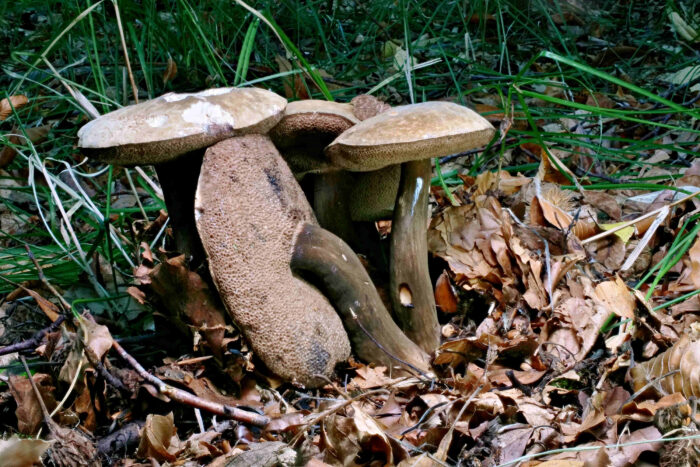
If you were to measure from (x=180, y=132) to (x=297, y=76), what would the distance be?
2096mm

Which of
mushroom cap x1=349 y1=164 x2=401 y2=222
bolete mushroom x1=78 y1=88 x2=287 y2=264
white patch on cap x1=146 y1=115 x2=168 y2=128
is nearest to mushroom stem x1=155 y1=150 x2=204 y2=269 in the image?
bolete mushroom x1=78 y1=88 x2=287 y2=264

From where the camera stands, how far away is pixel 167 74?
3715 millimetres

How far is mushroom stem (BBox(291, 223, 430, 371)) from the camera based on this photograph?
2020mm

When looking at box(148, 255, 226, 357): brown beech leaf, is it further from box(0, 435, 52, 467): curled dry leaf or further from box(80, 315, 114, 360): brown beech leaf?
box(0, 435, 52, 467): curled dry leaf

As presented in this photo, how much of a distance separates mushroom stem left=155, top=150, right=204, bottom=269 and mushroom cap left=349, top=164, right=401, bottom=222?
609 mm

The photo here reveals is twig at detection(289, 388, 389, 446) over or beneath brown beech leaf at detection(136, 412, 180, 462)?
over

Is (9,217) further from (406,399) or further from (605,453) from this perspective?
(605,453)

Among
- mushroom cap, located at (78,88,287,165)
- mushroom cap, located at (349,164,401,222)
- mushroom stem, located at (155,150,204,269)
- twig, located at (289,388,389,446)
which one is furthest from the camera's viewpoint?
mushroom cap, located at (349,164,401,222)

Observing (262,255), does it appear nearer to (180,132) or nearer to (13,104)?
(180,132)

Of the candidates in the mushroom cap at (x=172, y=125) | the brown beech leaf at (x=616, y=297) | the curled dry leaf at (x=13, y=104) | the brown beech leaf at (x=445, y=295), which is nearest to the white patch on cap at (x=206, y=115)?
the mushroom cap at (x=172, y=125)

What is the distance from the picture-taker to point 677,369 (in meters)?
1.71

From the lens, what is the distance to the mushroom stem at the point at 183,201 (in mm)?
1995

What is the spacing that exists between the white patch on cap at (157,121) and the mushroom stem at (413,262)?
2.46ft

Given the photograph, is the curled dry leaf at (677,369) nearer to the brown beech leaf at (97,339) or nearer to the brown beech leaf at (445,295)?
the brown beech leaf at (445,295)
